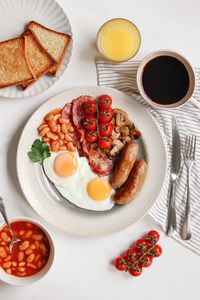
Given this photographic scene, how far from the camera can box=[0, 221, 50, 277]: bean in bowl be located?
2602 mm

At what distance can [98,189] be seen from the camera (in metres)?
2.66

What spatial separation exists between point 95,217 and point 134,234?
25cm

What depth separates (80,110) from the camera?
2693mm

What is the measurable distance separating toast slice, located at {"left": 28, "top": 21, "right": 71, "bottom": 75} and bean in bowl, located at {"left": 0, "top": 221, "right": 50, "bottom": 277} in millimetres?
822

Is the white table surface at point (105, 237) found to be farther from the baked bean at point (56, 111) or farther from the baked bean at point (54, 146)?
the baked bean at point (54, 146)

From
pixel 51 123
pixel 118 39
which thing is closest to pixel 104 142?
pixel 51 123

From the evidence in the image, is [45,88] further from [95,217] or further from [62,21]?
[95,217]

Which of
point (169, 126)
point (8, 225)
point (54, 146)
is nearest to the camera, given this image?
point (8, 225)

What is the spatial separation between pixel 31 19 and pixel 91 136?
0.69 metres

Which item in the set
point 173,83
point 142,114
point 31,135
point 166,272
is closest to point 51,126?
point 31,135

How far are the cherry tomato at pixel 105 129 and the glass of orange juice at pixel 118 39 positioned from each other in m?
0.34

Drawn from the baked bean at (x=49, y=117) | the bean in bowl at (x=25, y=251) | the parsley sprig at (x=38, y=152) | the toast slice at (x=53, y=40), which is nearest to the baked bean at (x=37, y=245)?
the bean in bowl at (x=25, y=251)

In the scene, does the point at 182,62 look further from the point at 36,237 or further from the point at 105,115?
the point at 36,237

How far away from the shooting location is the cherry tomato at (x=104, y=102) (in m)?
2.63
